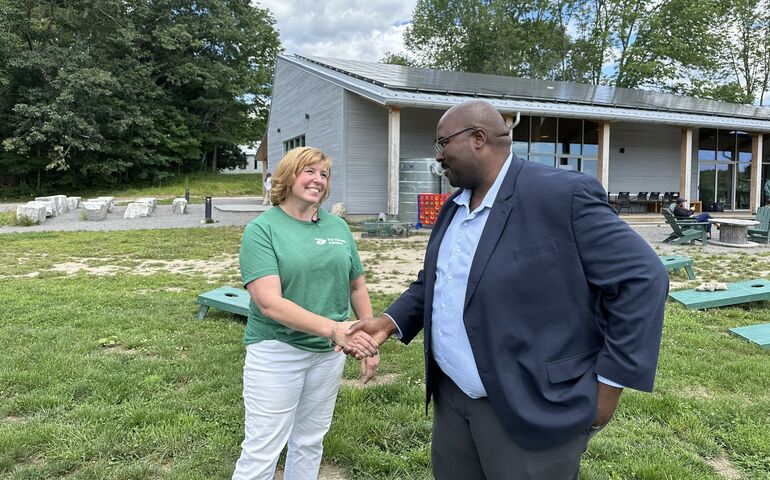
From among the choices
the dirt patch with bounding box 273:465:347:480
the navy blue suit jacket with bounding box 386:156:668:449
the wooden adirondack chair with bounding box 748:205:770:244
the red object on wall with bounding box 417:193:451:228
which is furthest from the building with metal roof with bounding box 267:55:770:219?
the navy blue suit jacket with bounding box 386:156:668:449

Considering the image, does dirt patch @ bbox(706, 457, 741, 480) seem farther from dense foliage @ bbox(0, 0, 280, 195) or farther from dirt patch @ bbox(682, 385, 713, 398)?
dense foliage @ bbox(0, 0, 280, 195)

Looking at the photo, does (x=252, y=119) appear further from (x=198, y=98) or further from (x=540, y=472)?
(x=540, y=472)

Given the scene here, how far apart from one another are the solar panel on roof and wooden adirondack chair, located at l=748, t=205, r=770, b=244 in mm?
7041

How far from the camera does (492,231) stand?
4.88 ft

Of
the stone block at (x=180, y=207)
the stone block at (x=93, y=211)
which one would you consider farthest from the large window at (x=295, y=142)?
the stone block at (x=93, y=211)

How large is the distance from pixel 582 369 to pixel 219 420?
8.10ft

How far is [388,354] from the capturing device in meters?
4.45

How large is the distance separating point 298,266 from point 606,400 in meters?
1.27

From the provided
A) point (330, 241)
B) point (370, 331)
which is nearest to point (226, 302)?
point (330, 241)

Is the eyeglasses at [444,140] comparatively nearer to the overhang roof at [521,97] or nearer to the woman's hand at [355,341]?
the woman's hand at [355,341]

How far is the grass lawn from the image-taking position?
3155 cm

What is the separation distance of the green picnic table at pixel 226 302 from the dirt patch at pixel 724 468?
13.1 feet

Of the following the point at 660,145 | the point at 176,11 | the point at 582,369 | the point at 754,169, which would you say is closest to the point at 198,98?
the point at 176,11

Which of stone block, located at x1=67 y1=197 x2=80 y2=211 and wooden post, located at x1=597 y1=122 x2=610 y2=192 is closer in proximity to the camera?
wooden post, located at x1=597 y1=122 x2=610 y2=192
